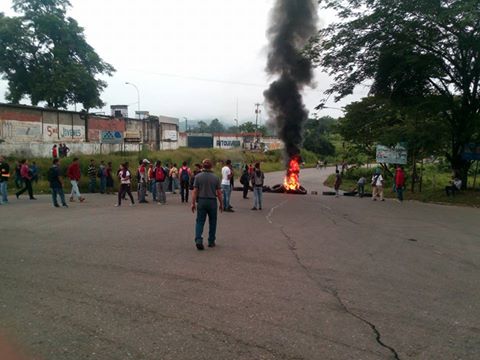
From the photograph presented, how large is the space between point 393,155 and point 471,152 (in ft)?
14.8

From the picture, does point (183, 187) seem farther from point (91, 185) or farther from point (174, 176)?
point (91, 185)

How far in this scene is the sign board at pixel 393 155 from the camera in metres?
23.9

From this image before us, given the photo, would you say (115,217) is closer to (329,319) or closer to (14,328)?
(14,328)

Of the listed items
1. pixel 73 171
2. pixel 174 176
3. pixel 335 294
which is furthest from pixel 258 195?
pixel 335 294

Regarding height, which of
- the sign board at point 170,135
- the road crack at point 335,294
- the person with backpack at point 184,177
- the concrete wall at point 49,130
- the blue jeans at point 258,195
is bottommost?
the road crack at point 335,294

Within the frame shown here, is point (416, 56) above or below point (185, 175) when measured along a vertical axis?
above

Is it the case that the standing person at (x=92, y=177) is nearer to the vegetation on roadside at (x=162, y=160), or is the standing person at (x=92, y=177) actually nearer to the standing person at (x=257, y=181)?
the vegetation on roadside at (x=162, y=160)

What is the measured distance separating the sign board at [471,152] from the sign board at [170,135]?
35.2 metres

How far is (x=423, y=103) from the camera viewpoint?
20.0m

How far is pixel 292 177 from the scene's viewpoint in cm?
2514

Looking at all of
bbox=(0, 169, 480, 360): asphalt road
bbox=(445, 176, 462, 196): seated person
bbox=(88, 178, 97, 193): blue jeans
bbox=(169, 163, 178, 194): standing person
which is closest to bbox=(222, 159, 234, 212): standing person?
bbox=(0, 169, 480, 360): asphalt road

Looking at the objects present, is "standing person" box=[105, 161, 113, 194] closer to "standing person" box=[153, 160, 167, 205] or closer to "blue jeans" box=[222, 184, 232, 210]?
"standing person" box=[153, 160, 167, 205]

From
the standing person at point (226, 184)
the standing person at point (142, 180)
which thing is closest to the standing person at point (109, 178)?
the standing person at point (142, 180)

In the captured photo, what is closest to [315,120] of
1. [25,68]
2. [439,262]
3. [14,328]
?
[439,262]
